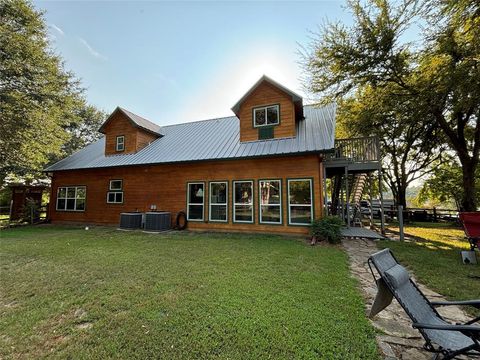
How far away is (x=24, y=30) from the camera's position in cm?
1387

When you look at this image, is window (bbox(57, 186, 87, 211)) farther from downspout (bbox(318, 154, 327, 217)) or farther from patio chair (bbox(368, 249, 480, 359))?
patio chair (bbox(368, 249, 480, 359))

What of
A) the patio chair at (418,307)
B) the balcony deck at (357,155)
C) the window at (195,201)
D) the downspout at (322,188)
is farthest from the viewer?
the window at (195,201)

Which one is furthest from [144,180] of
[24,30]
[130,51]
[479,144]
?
[479,144]

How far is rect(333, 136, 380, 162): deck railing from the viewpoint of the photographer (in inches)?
388

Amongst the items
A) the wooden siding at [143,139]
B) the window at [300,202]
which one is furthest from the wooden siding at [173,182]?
the wooden siding at [143,139]

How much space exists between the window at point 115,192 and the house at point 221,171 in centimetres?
6

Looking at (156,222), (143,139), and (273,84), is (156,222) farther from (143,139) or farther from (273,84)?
(273,84)

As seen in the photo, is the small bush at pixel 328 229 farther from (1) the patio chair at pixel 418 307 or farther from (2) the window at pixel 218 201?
(1) the patio chair at pixel 418 307

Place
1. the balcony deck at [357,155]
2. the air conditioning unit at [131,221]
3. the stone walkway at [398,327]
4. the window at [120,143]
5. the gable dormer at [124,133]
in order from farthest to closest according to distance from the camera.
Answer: the window at [120,143] < the gable dormer at [124,133] < the air conditioning unit at [131,221] < the balcony deck at [357,155] < the stone walkway at [398,327]

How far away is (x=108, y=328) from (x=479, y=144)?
17941 millimetres

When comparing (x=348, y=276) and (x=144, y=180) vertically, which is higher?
(x=144, y=180)

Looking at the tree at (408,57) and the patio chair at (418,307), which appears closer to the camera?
the patio chair at (418,307)

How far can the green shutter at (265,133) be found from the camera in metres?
11.0

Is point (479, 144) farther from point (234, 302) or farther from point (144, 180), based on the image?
point (144, 180)
